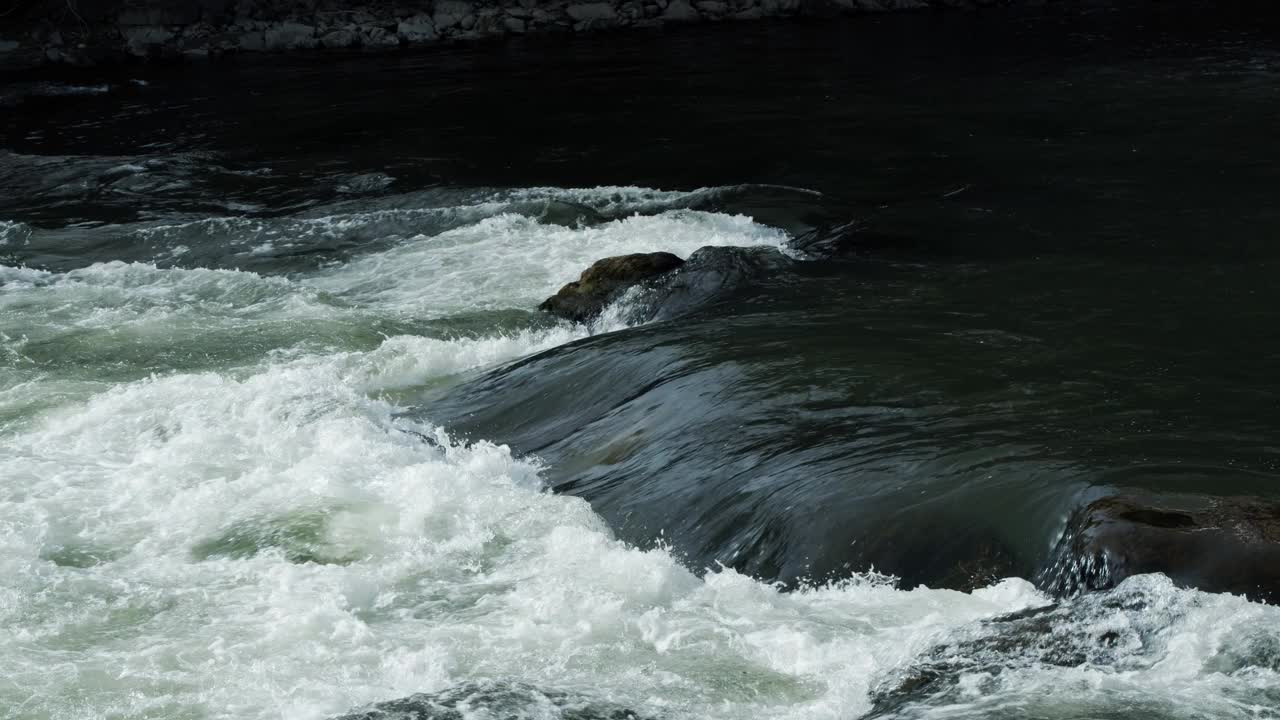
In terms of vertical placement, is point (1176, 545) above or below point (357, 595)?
above

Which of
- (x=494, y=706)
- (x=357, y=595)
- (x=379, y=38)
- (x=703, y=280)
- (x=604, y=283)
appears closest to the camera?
(x=494, y=706)

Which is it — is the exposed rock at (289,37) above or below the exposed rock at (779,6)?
below

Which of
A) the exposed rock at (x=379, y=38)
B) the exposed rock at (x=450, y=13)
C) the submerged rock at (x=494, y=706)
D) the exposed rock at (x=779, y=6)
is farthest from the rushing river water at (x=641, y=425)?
the exposed rock at (x=779, y=6)

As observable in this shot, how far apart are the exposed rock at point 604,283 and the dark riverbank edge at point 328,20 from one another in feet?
53.1

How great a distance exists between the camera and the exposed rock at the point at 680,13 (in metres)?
25.1

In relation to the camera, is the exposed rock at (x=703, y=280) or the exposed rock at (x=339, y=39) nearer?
the exposed rock at (x=703, y=280)

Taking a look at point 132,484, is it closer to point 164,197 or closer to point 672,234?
point 672,234

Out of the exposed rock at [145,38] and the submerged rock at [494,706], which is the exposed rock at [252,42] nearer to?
the exposed rock at [145,38]

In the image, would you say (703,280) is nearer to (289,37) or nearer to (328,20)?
(289,37)

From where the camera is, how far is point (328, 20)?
25.1 meters

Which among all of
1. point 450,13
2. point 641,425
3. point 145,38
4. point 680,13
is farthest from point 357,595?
point 145,38

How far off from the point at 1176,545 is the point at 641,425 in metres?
2.81

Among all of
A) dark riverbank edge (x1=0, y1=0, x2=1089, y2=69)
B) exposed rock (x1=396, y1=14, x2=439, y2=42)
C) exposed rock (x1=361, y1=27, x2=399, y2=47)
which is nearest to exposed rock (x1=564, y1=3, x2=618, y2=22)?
dark riverbank edge (x1=0, y1=0, x2=1089, y2=69)

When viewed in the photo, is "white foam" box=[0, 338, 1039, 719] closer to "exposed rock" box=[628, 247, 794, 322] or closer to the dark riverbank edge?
"exposed rock" box=[628, 247, 794, 322]
